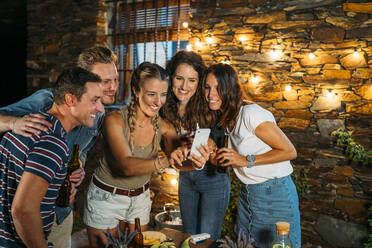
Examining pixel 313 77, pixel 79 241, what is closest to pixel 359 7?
pixel 313 77

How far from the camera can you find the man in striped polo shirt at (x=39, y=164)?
1263 mm

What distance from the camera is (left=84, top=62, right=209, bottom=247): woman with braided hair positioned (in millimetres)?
2057

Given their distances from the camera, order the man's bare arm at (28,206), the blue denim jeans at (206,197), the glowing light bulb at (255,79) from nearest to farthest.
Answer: the man's bare arm at (28,206), the blue denim jeans at (206,197), the glowing light bulb at (255,79)

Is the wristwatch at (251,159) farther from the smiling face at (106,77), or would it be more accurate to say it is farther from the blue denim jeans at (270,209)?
the smiling face at (106,77)

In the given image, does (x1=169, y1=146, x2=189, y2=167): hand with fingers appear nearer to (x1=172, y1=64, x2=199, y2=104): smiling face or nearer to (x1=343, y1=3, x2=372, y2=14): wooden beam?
(x1=172, y1=64, x2=199, y2=104): smiling face

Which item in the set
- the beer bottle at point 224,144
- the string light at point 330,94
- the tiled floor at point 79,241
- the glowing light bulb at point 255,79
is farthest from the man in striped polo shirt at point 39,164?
the string light at point 330,94

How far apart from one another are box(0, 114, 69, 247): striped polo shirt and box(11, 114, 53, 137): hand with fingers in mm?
20

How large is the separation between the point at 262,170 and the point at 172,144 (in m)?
0.72

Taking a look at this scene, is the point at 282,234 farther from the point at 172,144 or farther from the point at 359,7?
the point at 359,7

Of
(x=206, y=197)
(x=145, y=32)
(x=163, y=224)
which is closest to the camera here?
(x=206, y=197)

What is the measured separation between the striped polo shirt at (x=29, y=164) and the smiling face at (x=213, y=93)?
118 cm

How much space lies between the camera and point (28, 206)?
4.10 ft

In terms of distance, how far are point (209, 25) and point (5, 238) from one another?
3.61 meters

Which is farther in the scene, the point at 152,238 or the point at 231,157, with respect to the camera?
the point at 231,157
